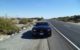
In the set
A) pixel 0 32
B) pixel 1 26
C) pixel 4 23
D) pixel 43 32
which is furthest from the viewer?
→ pixel 4 23

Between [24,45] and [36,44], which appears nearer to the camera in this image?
[24,45]

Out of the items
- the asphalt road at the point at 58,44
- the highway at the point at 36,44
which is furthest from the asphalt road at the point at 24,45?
the asphalt road at the point at 58,44

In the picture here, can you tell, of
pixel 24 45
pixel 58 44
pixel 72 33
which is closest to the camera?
pixel 24 45

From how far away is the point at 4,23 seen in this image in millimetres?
24875

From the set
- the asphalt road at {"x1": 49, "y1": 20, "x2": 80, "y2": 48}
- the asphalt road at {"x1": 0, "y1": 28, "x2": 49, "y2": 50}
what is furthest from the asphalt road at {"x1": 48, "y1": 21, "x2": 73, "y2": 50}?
the asphalt road at {"x1": 49, "y1": 20, "x2": 80, "y2": 48}

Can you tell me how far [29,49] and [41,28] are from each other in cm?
788

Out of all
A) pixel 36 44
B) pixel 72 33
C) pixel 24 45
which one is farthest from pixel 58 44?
pixel 72 33

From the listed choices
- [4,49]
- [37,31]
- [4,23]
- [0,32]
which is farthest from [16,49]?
[4,23]

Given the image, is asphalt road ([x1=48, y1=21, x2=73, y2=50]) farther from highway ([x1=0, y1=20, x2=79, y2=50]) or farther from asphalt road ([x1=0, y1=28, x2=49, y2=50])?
asphalt road ([x1=0, y1=28, x2=49, y2=50])

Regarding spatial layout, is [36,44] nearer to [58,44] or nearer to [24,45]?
[24,45]

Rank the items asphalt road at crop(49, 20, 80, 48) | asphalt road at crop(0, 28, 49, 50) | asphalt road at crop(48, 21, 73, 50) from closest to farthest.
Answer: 1. asphalt road at crop(48, 21, 73, 50)
2. asphalt road at crop(0, 28, 49, 50)
3. asphalt road at crop(49, 20, 80, 48)

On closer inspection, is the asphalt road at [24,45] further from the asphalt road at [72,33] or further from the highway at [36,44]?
the asphalt road at [72,33]

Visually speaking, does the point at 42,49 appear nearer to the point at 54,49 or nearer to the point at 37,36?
the point at 54,49

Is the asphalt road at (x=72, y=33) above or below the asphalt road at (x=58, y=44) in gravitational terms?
below
